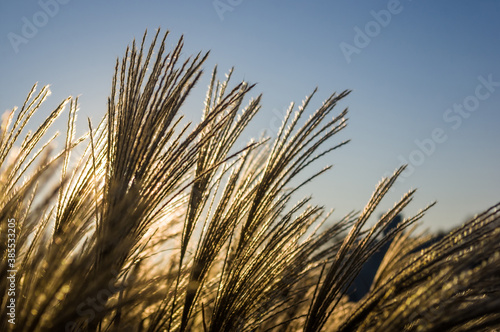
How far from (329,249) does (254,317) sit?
400 millimetres

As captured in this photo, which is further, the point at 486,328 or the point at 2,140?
the point at 2,140

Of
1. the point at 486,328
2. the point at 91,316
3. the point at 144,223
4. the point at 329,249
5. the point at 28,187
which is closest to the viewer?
the point at 486,328

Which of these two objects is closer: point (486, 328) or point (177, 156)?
point (486, 328)

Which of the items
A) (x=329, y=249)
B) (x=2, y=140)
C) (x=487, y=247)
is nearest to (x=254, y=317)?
(x=329, y=249)

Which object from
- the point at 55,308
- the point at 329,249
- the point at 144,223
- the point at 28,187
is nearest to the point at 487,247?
the point at 329,249

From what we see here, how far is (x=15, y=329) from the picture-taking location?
3.12 feet

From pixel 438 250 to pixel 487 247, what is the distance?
15 centimetres

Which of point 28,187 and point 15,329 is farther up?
point 28,187

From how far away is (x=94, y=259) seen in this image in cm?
102

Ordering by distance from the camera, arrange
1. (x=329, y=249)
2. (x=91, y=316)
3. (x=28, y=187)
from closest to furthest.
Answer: (x=91, y=316) < (x=28, y=187) < (x=329, y=249)

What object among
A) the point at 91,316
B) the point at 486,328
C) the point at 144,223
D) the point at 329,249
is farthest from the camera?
the point at 329,249

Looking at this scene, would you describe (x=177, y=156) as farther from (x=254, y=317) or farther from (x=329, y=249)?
(x=329, y=249)

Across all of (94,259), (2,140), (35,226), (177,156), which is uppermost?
(2,140)

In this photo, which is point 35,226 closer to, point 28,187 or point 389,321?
point 28,187
